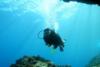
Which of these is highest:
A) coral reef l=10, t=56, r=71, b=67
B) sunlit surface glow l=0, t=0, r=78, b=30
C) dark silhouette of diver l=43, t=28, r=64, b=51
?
sunlit surface glow l=0, t=0, r=78, b=30

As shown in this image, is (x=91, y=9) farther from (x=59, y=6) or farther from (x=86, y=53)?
(x=86, y=53)

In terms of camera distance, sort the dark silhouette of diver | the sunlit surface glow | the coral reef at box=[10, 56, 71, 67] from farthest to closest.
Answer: the sunlit surface glow < the coral reef at box=[10, 56, 71, 67] < the dark silhouette of diver

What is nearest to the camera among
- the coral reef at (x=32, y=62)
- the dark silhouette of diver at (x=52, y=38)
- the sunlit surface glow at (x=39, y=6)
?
the dark silhouette of diver at (x=52, y=38)

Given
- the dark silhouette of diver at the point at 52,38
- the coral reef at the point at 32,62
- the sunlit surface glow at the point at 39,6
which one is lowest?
the dark silhouette of diver at the point at 52,38

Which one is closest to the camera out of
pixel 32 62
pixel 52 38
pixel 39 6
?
pixel 52 38

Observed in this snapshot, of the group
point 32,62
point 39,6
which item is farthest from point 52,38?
point 39,6

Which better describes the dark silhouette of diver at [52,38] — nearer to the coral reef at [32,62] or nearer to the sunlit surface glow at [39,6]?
the coral reef at [32,62]

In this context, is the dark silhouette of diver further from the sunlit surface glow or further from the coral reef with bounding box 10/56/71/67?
the sunlit surface glow

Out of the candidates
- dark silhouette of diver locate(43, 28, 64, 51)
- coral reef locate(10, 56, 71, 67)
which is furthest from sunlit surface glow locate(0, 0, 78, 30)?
dark silhouette of diver locate(43, 28, 64, 51)

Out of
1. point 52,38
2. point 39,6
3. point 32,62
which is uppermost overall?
point 39,6

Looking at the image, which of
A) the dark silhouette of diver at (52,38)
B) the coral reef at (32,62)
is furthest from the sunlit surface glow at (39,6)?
the dark silhouette of diver at (52,38)

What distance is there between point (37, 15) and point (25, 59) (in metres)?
31.9

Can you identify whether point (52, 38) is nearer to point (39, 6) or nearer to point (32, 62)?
point (32, 62)

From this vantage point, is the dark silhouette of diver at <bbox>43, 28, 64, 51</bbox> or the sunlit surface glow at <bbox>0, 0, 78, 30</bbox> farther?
the sunlit surface glow at <bbox>0, 0, 78, 30</bbox>
